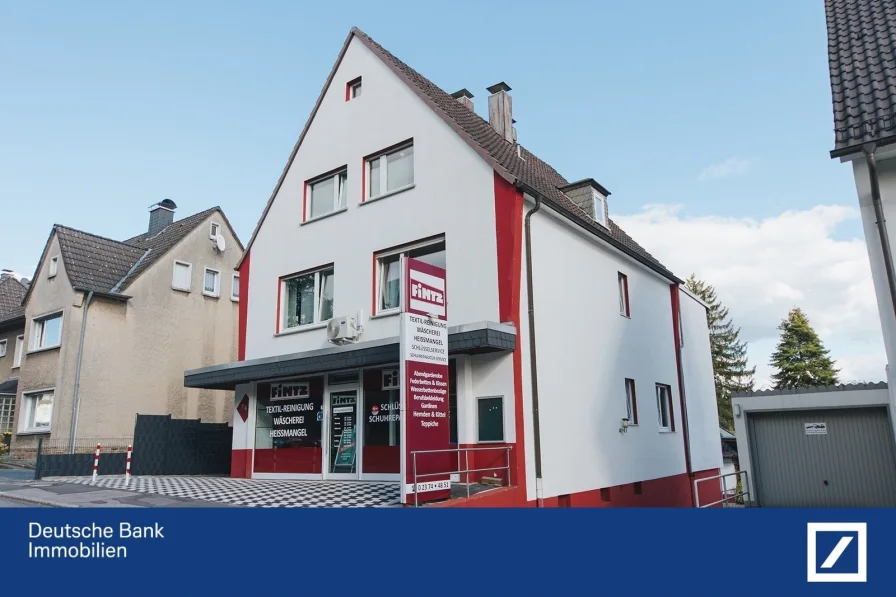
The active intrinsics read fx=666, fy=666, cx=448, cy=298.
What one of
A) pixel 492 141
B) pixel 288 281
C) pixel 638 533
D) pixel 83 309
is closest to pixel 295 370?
pixel 288 281

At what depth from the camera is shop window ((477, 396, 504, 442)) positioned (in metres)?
12.3

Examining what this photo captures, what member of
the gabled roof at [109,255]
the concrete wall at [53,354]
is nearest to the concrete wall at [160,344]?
the gabled roof at [109,255]

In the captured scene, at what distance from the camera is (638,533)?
251 inches

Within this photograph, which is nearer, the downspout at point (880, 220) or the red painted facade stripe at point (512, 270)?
the downspout at point (880, 220)

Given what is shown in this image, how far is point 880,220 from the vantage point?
9227 mm

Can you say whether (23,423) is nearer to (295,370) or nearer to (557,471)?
(295,370)

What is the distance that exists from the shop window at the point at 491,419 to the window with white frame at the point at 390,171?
528 cm

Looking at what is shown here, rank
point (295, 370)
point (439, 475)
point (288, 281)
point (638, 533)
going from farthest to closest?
point (288, 281) → point (295, 370) → point (439, 475) → point (638, 533)

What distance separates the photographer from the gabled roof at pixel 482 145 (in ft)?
45.9

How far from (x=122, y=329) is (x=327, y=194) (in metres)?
11.1

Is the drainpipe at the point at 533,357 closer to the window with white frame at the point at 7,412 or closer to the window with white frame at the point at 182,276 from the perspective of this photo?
the window with white frame at the point at 182,276

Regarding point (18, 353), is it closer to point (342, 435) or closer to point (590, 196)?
point (342, 435)

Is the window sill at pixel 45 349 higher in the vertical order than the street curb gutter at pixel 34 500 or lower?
higher

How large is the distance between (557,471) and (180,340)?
1751 cm
